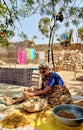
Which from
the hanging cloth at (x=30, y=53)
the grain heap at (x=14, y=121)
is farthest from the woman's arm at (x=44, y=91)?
the hanging cloth at (x=30, y=53)

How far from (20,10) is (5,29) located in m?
1.14

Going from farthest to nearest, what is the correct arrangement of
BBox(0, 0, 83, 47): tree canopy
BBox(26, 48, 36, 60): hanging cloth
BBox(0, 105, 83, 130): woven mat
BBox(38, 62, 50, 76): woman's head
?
1. BBox(26, 48, 36, 60): hanging cloth
2. BBox(0, 0, 83, 47): tree canopy
3. BBox(38, 62, 50, 76): woman's head
4. BBox(0, 105, 83, 130): woven mat

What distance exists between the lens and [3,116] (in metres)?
2.37

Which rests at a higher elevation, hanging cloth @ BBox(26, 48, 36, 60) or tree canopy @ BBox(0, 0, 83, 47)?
tree canopy @ BBox(0, 0, 83, 47)

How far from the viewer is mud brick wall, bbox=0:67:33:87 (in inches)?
185

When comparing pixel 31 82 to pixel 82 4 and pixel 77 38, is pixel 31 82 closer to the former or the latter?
pixel 82 4

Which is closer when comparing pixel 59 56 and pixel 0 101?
pixel 0 101

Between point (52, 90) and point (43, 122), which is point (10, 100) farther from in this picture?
point (43, 122)

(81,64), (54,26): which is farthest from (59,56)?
(54,26)

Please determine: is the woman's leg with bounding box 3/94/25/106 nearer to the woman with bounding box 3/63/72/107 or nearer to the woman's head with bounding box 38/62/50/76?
the woman with bounding box 3/63/72/107

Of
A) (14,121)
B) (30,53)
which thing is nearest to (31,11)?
(14,121)

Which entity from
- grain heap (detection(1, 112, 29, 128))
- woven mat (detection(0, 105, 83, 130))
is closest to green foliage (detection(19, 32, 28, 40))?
woven mat (detection(0, 105, 83, 130))


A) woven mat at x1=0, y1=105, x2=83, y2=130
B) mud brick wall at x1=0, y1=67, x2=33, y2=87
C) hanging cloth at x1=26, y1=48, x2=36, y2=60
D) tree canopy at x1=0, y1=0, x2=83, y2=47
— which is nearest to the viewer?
woven mat at x1=0, y1=105, x2=83, y2=130

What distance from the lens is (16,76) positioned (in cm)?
492
